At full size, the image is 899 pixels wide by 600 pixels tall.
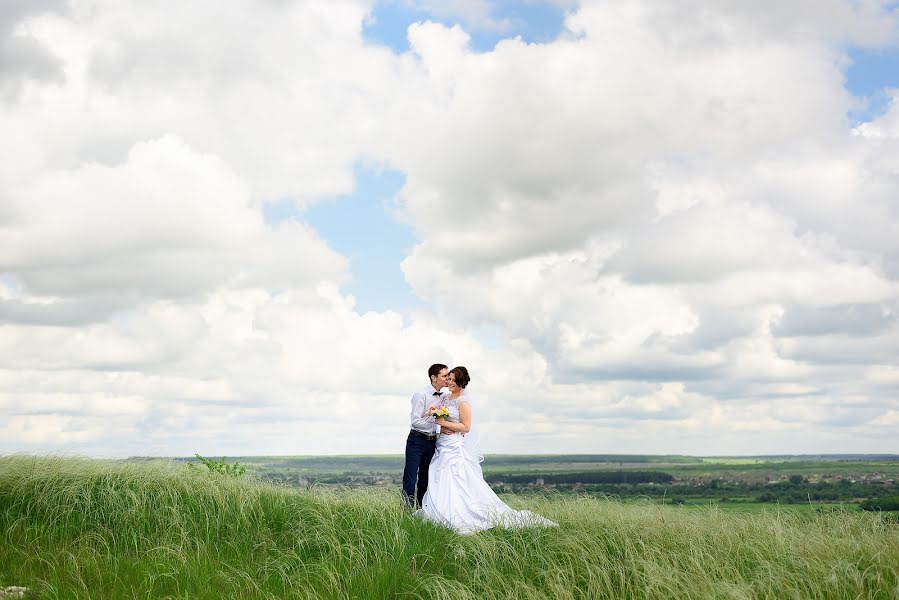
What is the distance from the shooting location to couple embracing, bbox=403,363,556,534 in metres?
13.5

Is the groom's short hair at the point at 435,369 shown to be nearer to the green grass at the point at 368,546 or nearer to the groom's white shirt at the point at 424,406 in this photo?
the groom's white shirt at the point at 424,406

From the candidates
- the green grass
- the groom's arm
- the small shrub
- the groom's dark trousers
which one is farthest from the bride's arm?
the small shrub

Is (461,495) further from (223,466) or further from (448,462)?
(223,466)

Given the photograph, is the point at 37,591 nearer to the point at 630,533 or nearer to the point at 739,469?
the point at 630,533

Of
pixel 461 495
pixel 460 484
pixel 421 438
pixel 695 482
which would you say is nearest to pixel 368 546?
pixel 461 495

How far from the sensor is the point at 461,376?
14008 millimetres

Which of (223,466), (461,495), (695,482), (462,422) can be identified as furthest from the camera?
(695,482)

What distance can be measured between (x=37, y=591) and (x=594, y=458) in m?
192

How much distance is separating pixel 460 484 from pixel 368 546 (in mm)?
2600

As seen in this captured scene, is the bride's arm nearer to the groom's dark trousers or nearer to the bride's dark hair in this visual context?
the bride's dark hair

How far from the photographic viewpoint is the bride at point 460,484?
13.3m

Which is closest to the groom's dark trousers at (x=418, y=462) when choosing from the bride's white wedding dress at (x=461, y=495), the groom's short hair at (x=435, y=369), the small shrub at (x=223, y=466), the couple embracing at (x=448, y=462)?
the couple embracing at (x=448, y=462)

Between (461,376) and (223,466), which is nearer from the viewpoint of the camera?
(461,376)

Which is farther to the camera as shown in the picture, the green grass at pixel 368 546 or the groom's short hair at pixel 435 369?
the groom's short hair at pixel 435 369
